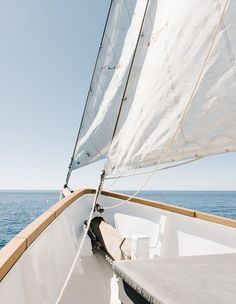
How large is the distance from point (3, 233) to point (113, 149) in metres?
17.0

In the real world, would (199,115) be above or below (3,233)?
above

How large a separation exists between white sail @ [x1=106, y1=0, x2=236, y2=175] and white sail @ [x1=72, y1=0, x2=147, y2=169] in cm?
121

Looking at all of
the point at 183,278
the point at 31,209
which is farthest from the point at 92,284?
the point at 31,209

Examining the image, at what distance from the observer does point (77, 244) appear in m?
3.12

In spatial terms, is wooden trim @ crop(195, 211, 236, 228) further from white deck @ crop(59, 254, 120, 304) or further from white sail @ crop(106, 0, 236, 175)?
white deck @ crop(59, 254, 120, 304)

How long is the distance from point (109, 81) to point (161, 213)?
2.58 metres

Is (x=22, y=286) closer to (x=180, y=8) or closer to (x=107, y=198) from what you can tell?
(x=180, y=8)

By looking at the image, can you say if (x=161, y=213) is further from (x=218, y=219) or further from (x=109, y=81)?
(x=109, y=81)

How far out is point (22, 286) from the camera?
1.36m

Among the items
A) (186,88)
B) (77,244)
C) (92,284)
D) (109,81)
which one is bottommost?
(92,284)

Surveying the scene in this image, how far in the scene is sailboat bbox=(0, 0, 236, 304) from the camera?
0.85 metres

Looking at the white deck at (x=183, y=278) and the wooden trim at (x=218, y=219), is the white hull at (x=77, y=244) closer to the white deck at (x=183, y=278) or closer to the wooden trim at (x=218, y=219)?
the wooden trim at (x=218, y=219)

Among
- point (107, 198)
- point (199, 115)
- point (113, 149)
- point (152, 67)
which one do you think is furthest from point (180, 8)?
point (107, 198)

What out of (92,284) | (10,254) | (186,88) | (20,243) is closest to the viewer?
(10,254)
